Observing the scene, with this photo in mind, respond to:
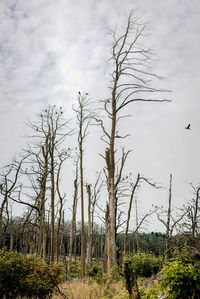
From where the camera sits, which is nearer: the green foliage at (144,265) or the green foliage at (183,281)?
the green foliage at (183,281)

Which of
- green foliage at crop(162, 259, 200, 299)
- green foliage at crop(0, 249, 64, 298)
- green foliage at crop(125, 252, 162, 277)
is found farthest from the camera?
green foliage at crop(125, 252, 162, 277)

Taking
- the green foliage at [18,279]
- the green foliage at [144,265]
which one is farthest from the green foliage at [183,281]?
the green foliage at [144,265]

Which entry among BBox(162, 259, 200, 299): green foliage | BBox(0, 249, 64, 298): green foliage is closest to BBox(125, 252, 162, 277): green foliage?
BBox(0, 249, 64, 298): green foliage

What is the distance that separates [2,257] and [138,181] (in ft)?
41.0

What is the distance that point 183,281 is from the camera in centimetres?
440

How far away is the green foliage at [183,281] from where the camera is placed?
4.32 meters

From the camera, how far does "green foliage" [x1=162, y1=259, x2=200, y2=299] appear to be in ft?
14.2

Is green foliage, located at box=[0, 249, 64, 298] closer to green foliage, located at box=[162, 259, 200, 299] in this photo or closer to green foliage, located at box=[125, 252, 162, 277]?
green foliage, located at box=[162, 259, 200, 299]

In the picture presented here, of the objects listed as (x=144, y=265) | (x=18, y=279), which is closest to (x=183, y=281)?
(x=18, y=279)

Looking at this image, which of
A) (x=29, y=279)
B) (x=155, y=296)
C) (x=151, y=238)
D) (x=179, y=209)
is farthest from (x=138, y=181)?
(x=151, y=238)

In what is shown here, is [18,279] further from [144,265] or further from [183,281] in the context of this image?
[144,265]

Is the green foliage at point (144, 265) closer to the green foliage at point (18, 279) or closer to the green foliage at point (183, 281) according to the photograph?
the green foliage at point (18, 279)

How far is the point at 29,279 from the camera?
25.4 feet

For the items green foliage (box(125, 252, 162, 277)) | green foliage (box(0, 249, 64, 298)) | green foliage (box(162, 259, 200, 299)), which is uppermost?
green foliage (box(162, 259, 200, 299))
